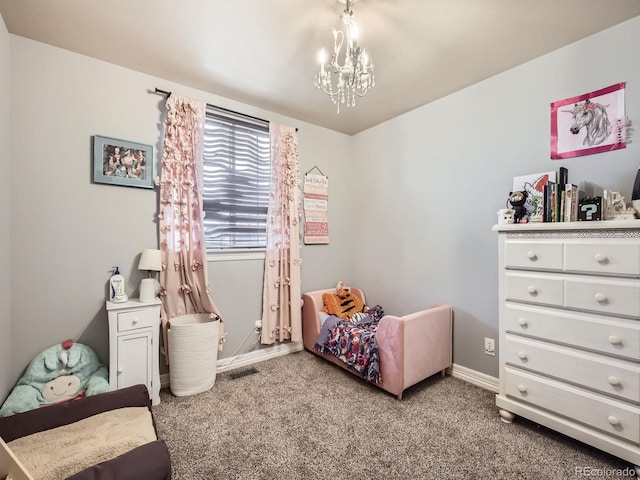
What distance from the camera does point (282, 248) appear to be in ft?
10.1

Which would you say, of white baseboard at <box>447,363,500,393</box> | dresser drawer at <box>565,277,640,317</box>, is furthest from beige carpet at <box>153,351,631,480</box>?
dresser drawer at <box>565,277,640,317</box>

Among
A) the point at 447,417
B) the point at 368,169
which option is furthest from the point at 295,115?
the point at 447,417

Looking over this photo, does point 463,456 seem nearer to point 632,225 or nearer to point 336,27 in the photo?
point 632,225

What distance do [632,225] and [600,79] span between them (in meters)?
1.09

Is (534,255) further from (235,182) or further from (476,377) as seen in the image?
(235,182)

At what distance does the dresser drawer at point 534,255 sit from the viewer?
174cm

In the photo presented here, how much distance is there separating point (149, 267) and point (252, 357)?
4.38 ft

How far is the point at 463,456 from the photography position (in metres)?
1.65

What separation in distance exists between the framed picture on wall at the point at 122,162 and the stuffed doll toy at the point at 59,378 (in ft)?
3.93

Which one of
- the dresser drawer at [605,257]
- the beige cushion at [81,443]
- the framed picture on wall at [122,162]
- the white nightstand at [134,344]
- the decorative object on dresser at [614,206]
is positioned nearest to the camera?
the beige cushion at [81,443]

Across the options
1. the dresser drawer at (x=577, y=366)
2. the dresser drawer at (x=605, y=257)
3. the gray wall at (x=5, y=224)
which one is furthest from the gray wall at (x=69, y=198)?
the dresser drawer at (x=605, y=257)

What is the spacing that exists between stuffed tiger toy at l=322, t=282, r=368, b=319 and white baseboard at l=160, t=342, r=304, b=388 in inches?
21.7

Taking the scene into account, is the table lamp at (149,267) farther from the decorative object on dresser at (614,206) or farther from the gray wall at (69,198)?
the decorative object on dresser at (614,206)

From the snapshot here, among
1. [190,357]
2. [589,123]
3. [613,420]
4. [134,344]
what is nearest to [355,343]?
[190,357]
